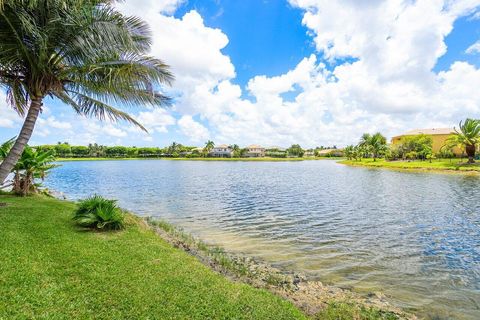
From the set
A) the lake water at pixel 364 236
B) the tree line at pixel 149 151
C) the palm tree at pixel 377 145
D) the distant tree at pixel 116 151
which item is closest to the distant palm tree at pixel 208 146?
the tree line at pixel 149 151

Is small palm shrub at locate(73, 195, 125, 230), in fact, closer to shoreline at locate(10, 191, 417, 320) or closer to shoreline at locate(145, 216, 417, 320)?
shoreline at locate(10, 191, 417, 320)

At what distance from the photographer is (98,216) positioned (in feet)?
31.4

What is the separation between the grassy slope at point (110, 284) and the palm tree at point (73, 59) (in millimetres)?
4273

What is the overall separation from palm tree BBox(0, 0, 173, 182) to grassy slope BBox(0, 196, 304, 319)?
4.27 metres

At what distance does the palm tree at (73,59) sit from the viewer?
848cm

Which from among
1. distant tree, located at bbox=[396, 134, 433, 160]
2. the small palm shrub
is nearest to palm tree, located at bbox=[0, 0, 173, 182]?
the small palm shrub

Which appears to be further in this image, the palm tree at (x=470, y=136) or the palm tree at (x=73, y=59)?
the palm tree at (x=470, y=136)

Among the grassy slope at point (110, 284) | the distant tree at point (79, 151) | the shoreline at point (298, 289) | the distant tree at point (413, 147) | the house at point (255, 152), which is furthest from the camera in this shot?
the house at point (255, 152)

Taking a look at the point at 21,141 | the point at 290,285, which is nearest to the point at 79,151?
the point at 21,141

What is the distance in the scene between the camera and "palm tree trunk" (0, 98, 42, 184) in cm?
892

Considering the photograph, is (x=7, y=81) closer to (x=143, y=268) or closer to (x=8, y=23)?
(x=8, y=23)

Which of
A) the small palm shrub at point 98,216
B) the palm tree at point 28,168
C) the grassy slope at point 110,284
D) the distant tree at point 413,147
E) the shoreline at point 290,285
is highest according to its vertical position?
the distant tree at point 413,147

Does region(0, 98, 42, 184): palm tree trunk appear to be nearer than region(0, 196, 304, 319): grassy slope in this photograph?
No

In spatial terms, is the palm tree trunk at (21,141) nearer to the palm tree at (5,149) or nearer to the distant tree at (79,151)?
the palm tree at (5,149)
